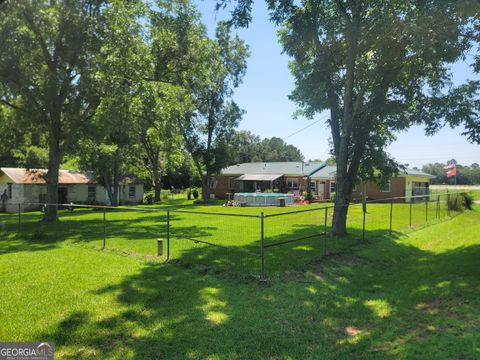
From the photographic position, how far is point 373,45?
1231 cm

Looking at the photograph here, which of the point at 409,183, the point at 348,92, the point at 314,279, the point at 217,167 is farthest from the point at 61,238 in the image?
the point at 409,183

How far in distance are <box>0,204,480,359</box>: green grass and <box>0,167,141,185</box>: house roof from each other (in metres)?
22.4

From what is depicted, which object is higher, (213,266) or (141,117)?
(141,117)

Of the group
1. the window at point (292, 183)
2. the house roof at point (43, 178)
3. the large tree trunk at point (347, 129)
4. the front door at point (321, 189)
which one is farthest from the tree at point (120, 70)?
the window at point (292, 183)

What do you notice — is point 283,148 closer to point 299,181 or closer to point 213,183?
point 213,183

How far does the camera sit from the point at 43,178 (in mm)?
27641

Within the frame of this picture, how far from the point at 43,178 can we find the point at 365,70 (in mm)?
23464

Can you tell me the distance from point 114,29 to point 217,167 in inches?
960

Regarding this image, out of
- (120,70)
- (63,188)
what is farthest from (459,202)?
(63,188)

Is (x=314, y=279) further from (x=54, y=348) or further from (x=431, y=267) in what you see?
(x=54, y=348)

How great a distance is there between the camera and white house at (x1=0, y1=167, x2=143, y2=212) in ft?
105

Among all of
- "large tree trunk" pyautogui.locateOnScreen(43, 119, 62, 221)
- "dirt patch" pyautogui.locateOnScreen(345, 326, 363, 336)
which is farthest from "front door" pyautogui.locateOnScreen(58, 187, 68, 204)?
"dirt patch" pyautogui.locateOnScreen(345, 326, 363, 336)

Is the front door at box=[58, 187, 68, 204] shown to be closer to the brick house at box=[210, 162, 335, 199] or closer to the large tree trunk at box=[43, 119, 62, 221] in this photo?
the large tree trunk at box=[43, 119, 62, 221]

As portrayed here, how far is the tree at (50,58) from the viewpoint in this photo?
19.2 meters
